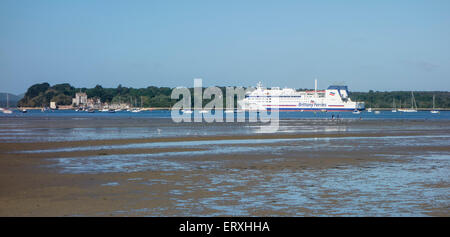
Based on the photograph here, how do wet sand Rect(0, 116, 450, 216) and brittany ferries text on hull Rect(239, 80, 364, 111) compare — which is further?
brittany ferries text on hull Rect(239, 80, 364, 111)

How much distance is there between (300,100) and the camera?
174 meters

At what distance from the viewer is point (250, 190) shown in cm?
1410

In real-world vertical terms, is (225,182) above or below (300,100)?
below

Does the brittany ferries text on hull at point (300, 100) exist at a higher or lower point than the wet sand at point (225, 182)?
higher

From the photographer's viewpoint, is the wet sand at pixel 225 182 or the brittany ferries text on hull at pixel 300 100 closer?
the wet sand at pixel 225 182

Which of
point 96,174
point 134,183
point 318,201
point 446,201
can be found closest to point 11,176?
point 96,174

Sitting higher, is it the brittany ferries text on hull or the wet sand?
the brittany ferries text on hull

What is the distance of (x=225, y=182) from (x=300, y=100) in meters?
161

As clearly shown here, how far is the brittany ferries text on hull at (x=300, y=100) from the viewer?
172 metres

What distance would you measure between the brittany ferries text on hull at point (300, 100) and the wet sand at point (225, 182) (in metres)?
147

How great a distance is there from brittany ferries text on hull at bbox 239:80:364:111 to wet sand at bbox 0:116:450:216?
147096 mm

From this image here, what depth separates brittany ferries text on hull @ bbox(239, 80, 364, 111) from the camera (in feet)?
563
